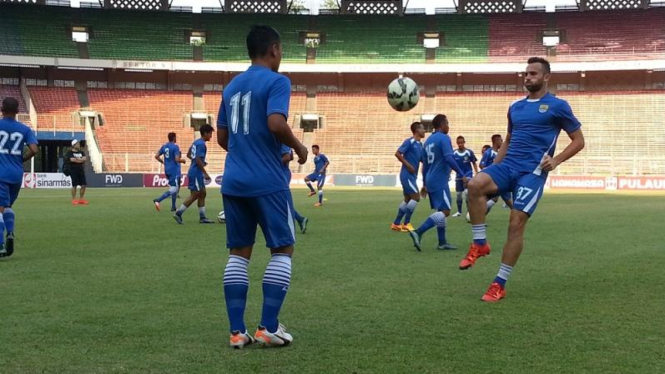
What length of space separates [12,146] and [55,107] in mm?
38689

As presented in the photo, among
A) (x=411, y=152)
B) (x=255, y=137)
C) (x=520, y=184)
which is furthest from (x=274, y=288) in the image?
(x=411, y=152)

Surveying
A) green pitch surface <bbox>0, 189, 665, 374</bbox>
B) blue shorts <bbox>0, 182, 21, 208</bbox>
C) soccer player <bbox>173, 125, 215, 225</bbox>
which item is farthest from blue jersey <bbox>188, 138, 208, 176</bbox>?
blue shorts <bbox>0, 182, 21, 208</bbox>

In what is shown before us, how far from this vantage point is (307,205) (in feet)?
74.5

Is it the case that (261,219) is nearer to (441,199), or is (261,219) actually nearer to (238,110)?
(238,110)

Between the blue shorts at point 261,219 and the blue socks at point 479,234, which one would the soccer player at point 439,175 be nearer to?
the blue socks at point 479,234

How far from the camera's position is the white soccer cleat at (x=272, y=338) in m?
4.68

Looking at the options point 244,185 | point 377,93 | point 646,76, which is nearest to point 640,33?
point 646,76

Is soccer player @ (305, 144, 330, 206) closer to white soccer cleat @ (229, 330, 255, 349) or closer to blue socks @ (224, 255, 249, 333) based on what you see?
blue socks @ (224, 255, 249, 333)

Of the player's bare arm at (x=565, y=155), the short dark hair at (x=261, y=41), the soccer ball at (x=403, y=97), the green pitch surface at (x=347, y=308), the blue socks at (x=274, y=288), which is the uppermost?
the soccer ball at (x=403, y=97)

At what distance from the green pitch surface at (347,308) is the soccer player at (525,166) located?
0.51 m

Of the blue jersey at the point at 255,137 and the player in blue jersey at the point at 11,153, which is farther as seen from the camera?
the player in blue jersey at the point at 11,153

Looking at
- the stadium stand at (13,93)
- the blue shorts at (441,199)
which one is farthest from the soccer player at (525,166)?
the stadium stand at (13,93)

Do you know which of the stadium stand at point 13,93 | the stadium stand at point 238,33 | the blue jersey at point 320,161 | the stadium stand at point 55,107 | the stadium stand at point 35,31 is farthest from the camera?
the stadium stand at point 238,33

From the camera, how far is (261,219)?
4734 millimetres
